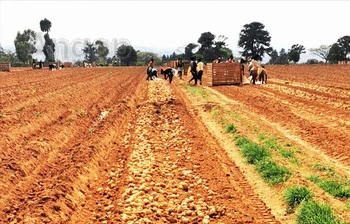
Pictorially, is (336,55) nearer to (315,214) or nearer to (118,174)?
(118,174)

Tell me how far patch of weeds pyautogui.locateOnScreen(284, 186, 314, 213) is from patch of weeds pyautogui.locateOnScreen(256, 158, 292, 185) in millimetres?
699

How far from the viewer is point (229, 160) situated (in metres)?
8.53

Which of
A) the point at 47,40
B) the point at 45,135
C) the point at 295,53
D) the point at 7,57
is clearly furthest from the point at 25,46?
the point at 45,135

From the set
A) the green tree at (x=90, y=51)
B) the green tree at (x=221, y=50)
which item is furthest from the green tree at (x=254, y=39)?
the green tree at (x=90, y=51)

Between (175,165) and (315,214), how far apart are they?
3.49 m

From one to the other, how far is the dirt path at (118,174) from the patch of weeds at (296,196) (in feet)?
1.23

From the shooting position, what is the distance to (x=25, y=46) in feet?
332

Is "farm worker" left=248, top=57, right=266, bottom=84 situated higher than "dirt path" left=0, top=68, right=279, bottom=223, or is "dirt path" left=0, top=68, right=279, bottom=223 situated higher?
"farm worker" left=248, top=57, right=266, bottom=84

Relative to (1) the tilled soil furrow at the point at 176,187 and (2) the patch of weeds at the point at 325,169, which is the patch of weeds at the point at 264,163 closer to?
(2) the patch of weeds at the point at 325,169

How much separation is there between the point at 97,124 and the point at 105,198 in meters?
6.51

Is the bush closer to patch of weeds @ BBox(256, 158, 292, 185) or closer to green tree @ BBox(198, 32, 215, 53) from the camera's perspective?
patch of weeds @ BBox(256, 158, 292, 185)

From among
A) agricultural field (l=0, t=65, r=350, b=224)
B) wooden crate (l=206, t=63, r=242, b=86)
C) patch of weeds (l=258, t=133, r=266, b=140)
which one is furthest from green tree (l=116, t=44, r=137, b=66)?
patch of weeds (l=258, t=133, r=266, b=140)

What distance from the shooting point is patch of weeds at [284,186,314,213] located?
5.89 metres

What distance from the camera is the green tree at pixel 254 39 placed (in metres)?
105
